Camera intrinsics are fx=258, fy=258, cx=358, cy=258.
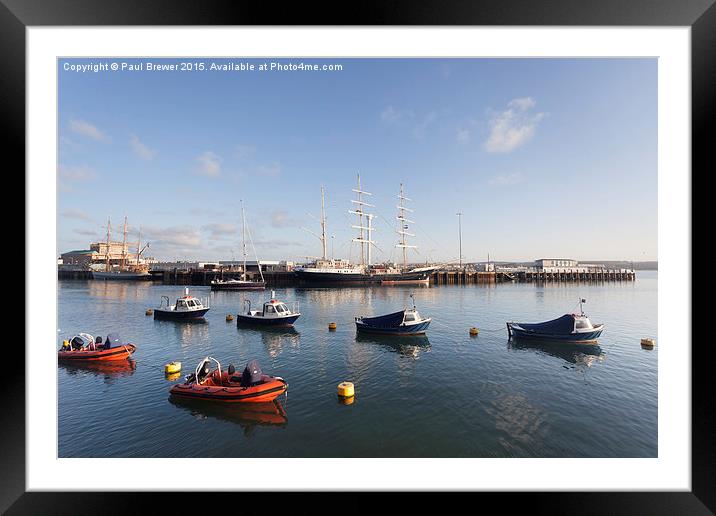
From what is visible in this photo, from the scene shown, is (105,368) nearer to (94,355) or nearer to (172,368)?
(94,355)

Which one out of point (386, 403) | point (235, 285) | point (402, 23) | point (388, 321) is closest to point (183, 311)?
point (388, 321)

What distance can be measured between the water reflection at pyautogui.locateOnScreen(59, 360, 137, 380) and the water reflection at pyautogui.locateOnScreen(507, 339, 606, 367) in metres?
18.9

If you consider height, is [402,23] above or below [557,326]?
above

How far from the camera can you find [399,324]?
1675 cm

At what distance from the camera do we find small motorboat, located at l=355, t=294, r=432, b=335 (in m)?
16.6

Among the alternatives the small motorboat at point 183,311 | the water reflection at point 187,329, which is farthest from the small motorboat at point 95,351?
the small motorboat at point 183,311

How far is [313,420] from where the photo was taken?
7234 mm

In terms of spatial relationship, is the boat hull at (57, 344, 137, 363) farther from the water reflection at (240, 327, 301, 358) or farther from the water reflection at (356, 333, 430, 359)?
the water reflection at (356, 333, 430, 359)

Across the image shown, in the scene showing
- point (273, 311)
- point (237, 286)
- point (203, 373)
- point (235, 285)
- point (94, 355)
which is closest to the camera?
point (203, 373)

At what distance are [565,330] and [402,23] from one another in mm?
17845

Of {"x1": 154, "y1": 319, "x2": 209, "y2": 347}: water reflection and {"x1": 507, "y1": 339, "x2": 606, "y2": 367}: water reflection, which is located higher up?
{"x1": 507, "y1": 339, "x2": 606, "y2": 367}: water reflection

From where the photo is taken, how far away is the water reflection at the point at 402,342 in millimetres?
14101

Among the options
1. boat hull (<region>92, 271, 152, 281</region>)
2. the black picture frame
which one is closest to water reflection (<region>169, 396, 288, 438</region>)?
the black picture frame

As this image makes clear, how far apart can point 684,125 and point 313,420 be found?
10039 millimetres
